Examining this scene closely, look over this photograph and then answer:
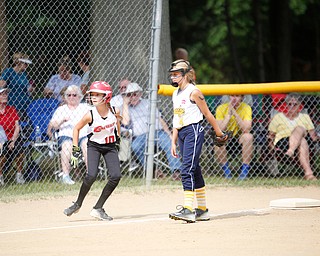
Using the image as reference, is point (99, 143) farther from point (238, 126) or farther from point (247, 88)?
point (238, 126)

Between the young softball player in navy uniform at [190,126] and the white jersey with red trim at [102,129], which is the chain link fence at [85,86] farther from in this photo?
the young softball player in navy uniform at [190,126]

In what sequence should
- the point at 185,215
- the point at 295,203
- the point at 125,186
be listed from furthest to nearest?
the point at 125,186, the point at 295,203, the point at 185,215

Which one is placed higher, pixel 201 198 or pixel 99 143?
pixel 99 143

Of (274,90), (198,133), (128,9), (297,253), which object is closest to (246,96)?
(274,90)

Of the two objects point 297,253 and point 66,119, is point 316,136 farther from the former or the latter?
point 297,253

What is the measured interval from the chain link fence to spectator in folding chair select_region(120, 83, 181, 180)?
34mm

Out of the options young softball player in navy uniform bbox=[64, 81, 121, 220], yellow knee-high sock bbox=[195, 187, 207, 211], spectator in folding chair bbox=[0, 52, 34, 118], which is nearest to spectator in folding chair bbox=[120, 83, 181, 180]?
spectator in folding chair bbox=[0, 52, 34, 118]

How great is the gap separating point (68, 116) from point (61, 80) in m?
0.60

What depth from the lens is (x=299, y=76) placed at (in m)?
21.5

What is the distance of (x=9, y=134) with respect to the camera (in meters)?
12.3

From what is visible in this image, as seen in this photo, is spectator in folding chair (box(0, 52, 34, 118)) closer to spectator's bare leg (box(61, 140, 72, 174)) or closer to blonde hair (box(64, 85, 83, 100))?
blonde hair (box(64, 85, 83, 100))

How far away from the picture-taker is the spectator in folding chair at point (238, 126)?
1292cm

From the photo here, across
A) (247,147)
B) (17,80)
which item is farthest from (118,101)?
(247,147)

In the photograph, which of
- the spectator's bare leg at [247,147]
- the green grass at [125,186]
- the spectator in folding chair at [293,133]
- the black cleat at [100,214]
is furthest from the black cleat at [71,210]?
the spectator in folding chair at [293,133]
